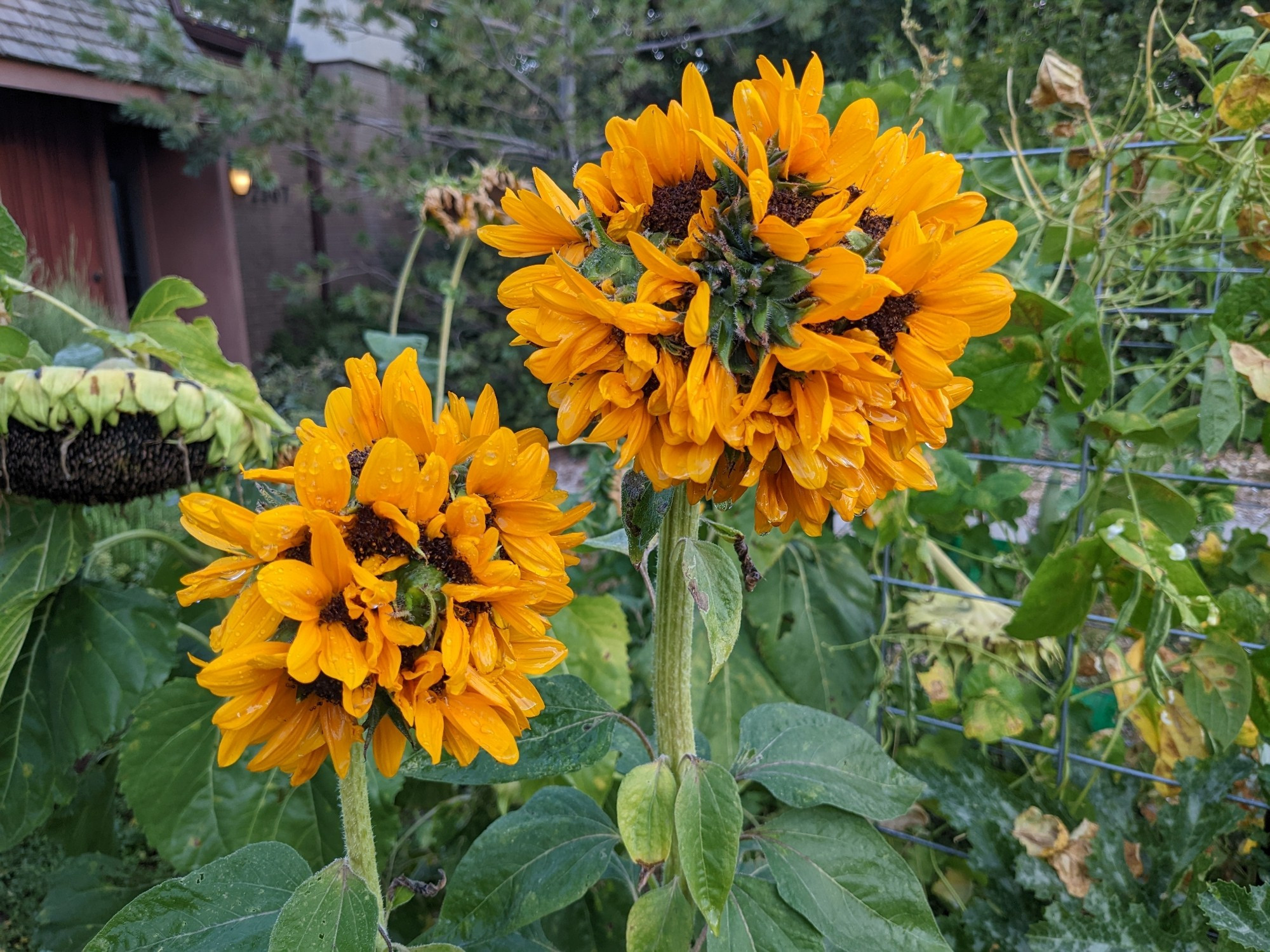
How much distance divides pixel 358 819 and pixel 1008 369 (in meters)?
0.83

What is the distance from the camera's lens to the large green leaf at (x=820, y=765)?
0.59 m

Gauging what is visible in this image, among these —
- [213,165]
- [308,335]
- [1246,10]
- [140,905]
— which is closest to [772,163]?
[140,905]

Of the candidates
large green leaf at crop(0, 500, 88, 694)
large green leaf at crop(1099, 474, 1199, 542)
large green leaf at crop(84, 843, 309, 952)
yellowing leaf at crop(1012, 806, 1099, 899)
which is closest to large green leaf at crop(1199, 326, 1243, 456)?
large green leaf at crop(1099, 474, 1199, 542)

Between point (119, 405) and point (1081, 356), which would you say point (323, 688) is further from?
point (1081, 356)

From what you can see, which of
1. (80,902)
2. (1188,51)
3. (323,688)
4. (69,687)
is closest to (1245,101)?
(1188,51)

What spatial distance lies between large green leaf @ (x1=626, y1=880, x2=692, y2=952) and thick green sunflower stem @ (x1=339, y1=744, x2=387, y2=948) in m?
0.16

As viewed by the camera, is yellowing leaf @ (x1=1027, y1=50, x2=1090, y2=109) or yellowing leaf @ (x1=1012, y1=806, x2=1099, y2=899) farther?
yellowing leaf @ (x1=1027, y1=50, x2=1090, y2=109)

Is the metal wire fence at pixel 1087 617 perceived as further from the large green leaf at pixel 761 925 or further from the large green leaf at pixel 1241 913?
the large green leaf at pixel 761 925

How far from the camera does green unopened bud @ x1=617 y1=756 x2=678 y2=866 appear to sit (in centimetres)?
50

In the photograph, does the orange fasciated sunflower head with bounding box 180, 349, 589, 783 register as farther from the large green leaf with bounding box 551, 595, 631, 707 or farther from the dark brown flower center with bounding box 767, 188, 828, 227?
the large green leaf with bounding box 551, 595, 631, 707

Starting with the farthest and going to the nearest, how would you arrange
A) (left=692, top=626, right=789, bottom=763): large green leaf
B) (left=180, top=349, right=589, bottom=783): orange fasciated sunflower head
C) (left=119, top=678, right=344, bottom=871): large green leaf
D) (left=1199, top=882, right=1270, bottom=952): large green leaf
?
1. (left=692, top=626, right=789, bottom=763): large green leaf
2. (left=119, top=678, right=344, bottom=871): large green leaf
3. (left=1199, top=882, right=1270, bottom=952): large green leaf
4. (left=180, top=349, right=589, bottom=783): orange fasciated sunflower head

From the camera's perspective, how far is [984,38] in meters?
4.74

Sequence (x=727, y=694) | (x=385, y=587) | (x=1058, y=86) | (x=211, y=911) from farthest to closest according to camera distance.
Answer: (x=727, y=694), (x=1058, y=86), (x=211, y=911), (x=385, y=587)

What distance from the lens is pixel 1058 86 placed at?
1005mm
